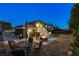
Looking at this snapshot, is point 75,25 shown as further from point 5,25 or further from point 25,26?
point 5,25

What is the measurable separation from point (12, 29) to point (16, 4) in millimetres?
204

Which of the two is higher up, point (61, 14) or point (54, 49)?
point (61, 14)

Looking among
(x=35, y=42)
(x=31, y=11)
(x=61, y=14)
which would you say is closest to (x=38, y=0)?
(x=31, y=11)

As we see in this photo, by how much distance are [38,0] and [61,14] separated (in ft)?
0.71

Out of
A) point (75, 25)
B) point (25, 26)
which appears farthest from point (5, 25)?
point (75, 25)

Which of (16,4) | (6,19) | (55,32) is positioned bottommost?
(55,32)

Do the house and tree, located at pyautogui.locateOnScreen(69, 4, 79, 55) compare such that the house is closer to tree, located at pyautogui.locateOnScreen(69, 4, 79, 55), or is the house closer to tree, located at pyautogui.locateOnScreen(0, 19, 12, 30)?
tree, located at pyautogui.locateOnScreen(0, 19, 12, 30)

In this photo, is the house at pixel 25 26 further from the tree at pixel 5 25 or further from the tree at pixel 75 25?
the tree at pixel 75 25

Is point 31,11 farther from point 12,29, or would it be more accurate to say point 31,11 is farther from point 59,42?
point 59,42

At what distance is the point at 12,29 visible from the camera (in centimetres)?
138

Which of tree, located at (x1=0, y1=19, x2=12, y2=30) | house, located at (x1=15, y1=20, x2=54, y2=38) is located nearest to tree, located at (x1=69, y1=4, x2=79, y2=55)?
house, located at (x1=15, y1=20, x2=54, y2=38)

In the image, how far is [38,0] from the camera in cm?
139

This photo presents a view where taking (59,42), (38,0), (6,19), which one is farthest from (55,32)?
(6,19)

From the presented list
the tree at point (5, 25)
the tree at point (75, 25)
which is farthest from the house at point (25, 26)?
the tree at point (75, 25)
